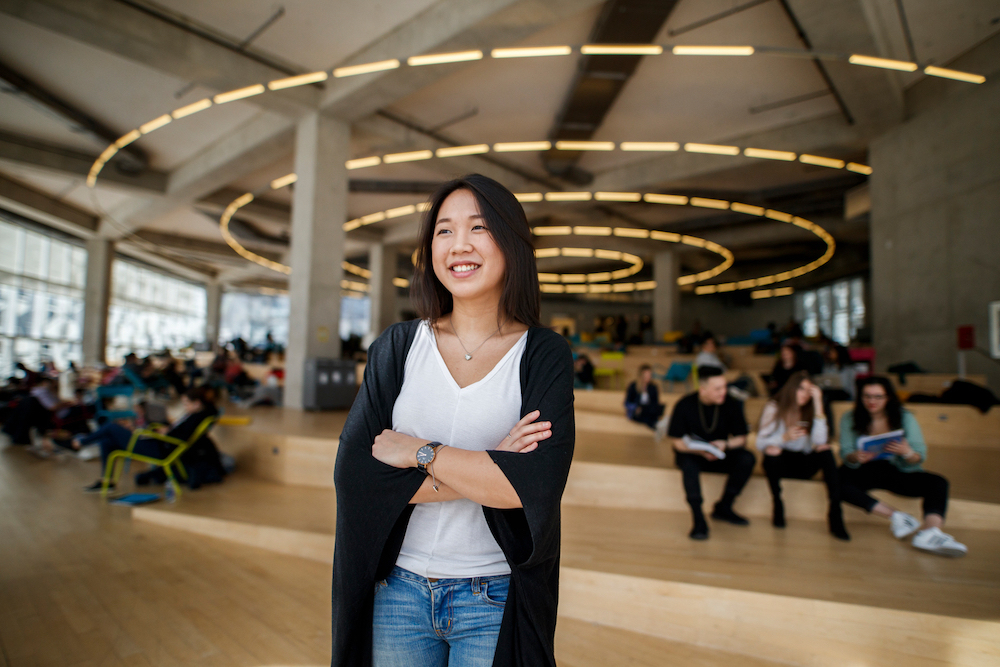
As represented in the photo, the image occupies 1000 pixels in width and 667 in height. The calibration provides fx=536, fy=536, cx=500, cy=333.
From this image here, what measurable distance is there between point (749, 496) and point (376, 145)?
29.2 ft

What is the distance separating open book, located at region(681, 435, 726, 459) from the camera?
3.98 m

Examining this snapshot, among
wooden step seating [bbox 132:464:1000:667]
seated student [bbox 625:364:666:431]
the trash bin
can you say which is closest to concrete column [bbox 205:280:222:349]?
the trash bin

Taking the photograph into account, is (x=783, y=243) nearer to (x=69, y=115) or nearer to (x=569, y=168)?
(x=569, y=168)

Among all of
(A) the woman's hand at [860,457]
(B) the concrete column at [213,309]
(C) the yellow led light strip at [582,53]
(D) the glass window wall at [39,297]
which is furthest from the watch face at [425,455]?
(B) the concrete column at [213,309]

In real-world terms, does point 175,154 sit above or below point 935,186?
above

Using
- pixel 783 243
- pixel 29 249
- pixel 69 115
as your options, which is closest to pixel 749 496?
pixel 69 115

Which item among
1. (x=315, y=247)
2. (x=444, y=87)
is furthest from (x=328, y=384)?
(x=444, y=87)

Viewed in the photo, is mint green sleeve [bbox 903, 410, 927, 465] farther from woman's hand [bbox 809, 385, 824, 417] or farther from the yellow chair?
the yellow chair

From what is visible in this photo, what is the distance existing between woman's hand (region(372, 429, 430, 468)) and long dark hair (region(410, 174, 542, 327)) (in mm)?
287

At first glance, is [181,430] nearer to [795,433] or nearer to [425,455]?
[425,455]

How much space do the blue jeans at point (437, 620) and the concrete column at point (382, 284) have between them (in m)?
16.8

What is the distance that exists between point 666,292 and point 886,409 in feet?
50.8

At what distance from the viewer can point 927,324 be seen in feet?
27.9

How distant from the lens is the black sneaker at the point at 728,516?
4.02 metres
